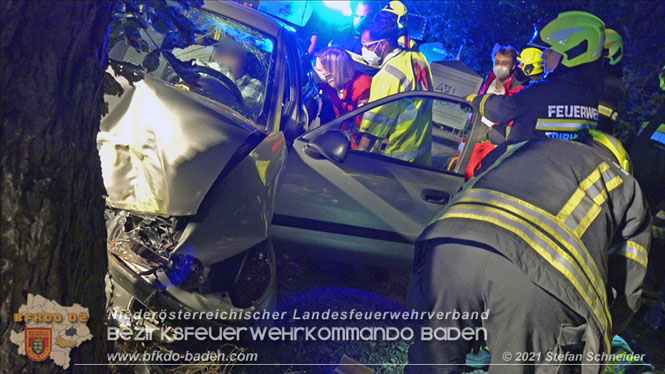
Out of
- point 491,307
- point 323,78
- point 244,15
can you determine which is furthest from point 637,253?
point 323,78

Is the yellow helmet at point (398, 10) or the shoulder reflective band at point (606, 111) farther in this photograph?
the yellow helmet at point (398, 10)

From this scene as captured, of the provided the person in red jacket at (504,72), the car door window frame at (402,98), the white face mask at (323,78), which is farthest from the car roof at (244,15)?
the person in red jacket at (504,72)

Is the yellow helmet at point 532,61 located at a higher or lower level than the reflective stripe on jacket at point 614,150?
higher

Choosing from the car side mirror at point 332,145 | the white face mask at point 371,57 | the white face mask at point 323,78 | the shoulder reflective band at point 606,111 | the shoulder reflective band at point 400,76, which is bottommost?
the car side mirror at point 332,145

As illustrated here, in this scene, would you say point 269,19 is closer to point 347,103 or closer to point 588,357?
point 347,103

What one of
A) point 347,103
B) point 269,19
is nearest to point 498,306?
point 269,19

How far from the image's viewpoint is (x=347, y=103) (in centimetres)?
474

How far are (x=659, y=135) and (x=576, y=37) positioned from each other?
1460 mm

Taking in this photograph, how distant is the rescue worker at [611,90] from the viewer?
2793mm

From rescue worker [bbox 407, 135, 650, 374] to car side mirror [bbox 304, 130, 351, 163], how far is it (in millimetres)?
1131

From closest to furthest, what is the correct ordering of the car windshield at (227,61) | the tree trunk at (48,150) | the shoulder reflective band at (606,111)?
the tree trunk at (48,150), the shoulder reflective band at (606,111), the car windshield at (227,61)

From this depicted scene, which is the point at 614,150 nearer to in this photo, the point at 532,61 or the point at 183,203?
the point at 183,203

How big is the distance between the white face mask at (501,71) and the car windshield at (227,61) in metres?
2.97

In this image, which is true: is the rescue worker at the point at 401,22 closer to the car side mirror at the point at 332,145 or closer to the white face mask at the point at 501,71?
the white face mask at the point at 501,71
